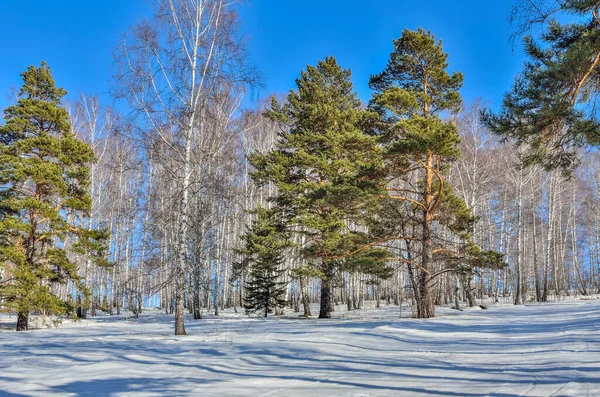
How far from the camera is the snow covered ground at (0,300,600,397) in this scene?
154 inches

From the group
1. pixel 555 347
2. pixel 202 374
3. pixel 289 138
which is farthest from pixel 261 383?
pixel 289 138

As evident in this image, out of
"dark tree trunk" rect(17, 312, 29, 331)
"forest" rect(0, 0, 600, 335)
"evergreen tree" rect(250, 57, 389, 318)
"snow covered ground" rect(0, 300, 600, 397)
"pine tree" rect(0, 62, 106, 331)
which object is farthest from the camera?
"evergreen tree" rect(250, 57, 389, 318)

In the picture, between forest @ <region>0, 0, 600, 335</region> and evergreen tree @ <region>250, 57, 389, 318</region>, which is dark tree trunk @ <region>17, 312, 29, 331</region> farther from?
evergreen tree @ <region>250, 57, 389, 318</region>

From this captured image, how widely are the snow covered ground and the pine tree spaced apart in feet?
14.4

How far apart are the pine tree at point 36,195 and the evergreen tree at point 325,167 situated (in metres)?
6.77

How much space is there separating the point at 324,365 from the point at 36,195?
12.7m

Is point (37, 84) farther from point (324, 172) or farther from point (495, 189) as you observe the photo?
point (495, 189)

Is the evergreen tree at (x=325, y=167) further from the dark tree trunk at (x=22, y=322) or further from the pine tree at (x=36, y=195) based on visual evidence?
the dark tree trunk at (x=22, y=322)

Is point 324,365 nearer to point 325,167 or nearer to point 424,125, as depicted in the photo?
point 424,125

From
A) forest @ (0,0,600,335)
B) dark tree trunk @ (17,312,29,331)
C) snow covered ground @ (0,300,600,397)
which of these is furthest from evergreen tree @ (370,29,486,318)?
dark tree trunk @ (17,312,29,331)

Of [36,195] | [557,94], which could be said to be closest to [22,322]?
[36,195]

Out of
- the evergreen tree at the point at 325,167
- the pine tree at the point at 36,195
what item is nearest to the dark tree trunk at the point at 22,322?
the pine tree at the point at 36,195

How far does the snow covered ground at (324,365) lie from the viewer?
12.8ft

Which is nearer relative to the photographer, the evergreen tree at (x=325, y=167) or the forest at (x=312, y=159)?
the forest at (x=312, y=159)
